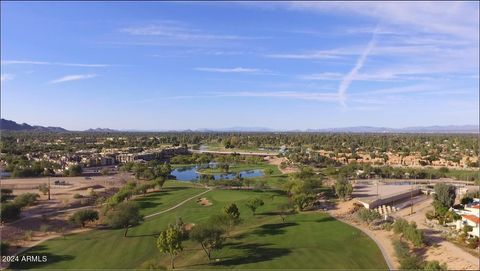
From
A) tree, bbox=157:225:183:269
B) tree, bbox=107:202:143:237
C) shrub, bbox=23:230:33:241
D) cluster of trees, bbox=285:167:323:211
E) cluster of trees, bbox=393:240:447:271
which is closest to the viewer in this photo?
cluster of trees, bbox=393:240:447:271

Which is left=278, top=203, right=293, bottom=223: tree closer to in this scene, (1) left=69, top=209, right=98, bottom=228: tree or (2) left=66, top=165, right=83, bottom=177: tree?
(1) left=69, top=209, right=98, bottom=228: tree

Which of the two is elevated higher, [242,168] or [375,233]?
[242,168]

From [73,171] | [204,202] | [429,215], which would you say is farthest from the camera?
[73,171]

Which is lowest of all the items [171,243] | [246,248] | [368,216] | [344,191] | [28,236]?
[246,248]

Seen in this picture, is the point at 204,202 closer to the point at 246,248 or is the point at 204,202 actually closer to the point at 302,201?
the point at 302,201

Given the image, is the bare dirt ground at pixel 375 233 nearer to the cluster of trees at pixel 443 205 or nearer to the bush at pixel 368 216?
the bush at pixel 368 216

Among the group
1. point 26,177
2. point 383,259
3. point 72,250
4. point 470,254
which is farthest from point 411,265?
point 26,177

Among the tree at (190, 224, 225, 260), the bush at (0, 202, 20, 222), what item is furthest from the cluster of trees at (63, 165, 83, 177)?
the tree at (190, 224, 225, 260)

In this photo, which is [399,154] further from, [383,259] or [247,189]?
[383,259]

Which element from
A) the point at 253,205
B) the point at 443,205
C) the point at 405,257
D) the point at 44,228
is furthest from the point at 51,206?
the point at 443,205
